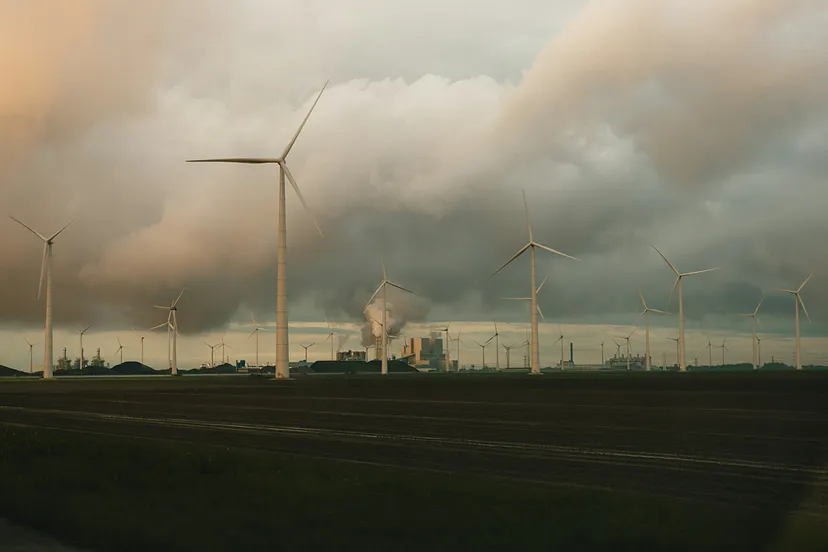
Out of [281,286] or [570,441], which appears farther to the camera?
[281,286]

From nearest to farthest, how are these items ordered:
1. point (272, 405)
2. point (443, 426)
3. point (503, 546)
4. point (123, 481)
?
point (503, 546) < point (123, 481) < point (443, 426) < point (272, 405)

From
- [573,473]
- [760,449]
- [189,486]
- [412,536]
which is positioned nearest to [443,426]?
[760,449]

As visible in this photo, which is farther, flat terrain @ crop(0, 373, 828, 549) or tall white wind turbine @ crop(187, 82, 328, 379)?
tall white wind turbine @ crop(187, 82, 328, 379)

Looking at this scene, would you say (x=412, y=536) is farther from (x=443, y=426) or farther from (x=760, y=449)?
(x=443, y=426)

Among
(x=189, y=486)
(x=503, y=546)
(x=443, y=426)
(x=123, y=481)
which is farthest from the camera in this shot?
(x=443, y=426)

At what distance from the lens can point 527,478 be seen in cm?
2095

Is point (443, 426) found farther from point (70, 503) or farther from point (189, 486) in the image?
point (70, 503)

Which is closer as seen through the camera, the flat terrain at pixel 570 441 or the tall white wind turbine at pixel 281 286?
the flat terrain at pixel 570 441

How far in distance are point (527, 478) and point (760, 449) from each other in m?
10.3

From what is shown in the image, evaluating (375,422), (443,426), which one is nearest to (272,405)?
(375,422)

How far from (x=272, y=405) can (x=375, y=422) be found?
21125mm

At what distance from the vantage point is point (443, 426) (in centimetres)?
3912

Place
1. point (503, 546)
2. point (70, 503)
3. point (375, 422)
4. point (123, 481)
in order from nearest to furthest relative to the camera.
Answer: point (503, 546), point (70, 503), point (123, 481), point (375, 422)

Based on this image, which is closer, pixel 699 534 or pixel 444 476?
pixel 699 534
